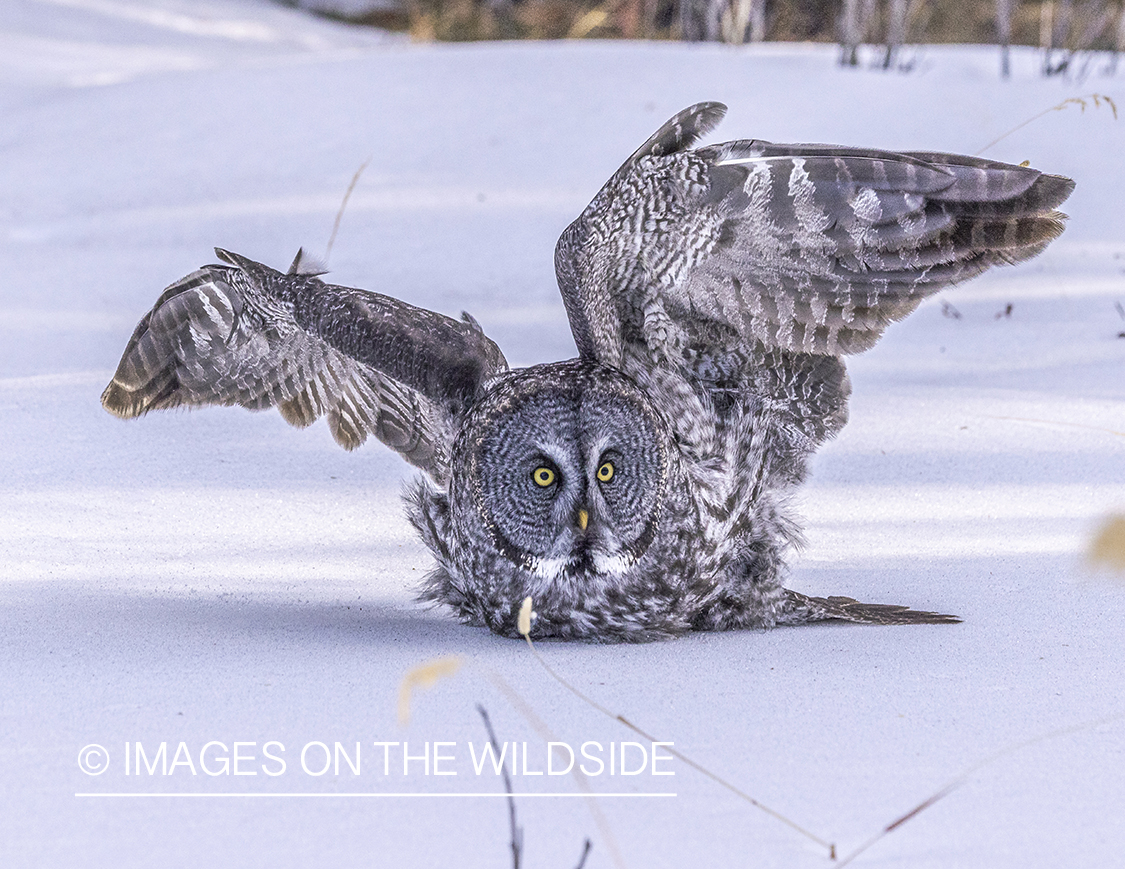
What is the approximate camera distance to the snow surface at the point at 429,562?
1703mm

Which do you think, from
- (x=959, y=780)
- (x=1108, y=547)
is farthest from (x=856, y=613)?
(x=1108, y=547)

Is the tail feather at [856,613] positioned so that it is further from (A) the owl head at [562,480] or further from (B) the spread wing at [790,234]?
(B) the spread wing at [790,234]

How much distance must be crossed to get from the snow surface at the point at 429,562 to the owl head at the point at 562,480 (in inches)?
6.3

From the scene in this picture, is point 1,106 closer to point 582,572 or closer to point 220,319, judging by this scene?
point 220,319

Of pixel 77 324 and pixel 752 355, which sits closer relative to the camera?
pixel 752 355

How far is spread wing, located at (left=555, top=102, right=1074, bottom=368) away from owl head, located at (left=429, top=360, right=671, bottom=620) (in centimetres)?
19

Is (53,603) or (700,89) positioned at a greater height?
(700,89)

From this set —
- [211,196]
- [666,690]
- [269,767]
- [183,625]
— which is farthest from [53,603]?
[211,196]

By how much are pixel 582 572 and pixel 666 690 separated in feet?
1.50

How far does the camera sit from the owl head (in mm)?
2498

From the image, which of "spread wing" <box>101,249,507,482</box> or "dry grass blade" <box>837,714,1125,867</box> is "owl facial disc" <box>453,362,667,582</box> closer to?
"spread wing" <box>101,249,507,482</box>

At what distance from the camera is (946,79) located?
770cm

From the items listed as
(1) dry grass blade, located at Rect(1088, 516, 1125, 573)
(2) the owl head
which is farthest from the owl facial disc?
(1) dry grass blade, located at Rect(1088, 516, 1125, 573)

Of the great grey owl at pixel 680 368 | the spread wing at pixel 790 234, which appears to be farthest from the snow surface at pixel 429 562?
the spread wing at pixel 790 234
